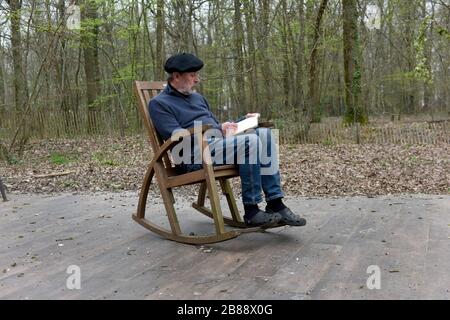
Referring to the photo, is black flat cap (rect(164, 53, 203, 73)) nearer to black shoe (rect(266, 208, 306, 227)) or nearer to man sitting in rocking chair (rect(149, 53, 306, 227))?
man sitting in rocking chair (rect(149, 53, 306, 227))

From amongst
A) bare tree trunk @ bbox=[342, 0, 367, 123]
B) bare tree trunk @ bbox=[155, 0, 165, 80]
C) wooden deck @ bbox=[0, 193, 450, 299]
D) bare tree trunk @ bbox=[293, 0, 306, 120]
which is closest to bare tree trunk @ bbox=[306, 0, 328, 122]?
bare tree trunk @ bbox=[293, 0, 306, 120]

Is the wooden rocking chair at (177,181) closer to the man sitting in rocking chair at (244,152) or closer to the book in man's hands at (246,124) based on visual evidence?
the man sitting in rocking chair at (244,152)

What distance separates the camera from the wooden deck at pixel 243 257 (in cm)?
216

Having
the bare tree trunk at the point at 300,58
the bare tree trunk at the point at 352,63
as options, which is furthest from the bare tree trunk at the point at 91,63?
the bare tree trunk at the point at 352,63

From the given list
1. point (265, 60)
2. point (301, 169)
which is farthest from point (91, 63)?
point (301, 169)

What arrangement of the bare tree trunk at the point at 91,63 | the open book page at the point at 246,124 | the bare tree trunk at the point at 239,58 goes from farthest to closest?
1. the bare tree trunk at the point at 239,58
2. the bare tree trunk at the point at 91,63
3. the open book page at the point at 246,124

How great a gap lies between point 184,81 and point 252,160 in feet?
2.54

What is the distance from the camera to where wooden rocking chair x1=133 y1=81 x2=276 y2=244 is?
288cm

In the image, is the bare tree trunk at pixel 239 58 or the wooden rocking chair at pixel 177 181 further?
the bare tree trunk at pixel 239 58

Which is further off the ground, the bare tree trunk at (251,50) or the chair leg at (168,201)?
the bare tree trunk at (251,50)

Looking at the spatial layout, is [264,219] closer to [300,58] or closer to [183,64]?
[183,64]

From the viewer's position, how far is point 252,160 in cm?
292

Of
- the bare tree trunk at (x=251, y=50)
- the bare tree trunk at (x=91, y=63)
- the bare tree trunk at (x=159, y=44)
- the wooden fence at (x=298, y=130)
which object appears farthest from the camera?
the bare tree trunk at (x=91, y=63)

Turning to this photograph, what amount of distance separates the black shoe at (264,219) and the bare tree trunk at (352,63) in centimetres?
1017
